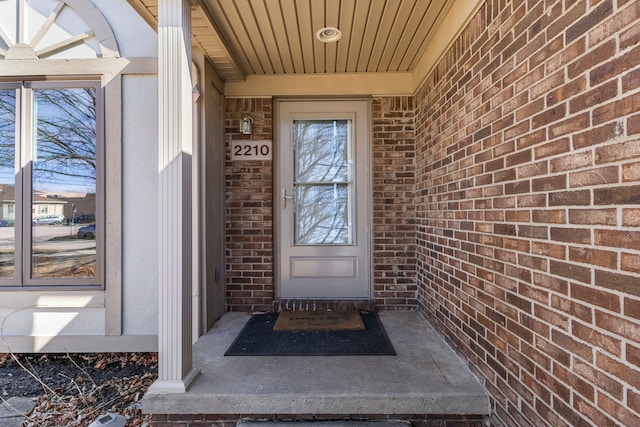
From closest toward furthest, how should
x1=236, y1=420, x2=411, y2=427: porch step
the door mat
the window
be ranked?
x1=236, y1=420, x2=411, y2=427: porch step
the door mat
the window

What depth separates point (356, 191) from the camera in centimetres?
340

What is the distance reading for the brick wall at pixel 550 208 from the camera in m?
1.04

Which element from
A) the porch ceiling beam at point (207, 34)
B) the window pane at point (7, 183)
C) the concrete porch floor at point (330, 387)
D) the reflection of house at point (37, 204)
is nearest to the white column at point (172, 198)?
the concrete porch floor at point (330, 387)

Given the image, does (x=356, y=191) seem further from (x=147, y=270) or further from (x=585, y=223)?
(x=585, y=223)

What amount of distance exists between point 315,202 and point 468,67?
1.85 metres

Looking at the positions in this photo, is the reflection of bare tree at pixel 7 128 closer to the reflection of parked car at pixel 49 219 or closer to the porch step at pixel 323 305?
the reflection of parked car at pixel 49 219

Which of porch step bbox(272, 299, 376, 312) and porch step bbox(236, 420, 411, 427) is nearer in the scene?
porch step bbox(236, 420, 411, 427)

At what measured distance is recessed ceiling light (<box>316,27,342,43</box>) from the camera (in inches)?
100.0

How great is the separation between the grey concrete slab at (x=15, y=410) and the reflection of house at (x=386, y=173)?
21.4 inches

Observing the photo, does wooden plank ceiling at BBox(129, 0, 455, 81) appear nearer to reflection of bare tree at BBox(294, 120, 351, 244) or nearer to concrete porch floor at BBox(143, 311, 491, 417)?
reflection of bare tree at BBox(294, 120, 351, 244)

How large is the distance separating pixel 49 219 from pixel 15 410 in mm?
1508

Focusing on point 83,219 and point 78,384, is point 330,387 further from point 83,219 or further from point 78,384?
point 83,219

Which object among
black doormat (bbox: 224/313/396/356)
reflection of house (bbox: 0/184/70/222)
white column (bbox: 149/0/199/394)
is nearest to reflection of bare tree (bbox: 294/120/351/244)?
black doormat (bbox: 224/313/396/356)

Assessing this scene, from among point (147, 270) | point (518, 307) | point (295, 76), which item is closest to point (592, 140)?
point (518, 307)
